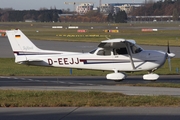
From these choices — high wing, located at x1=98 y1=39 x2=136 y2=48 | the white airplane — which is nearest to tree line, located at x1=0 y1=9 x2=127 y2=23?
the white airplane

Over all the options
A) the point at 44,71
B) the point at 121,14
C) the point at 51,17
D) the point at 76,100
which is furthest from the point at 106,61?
the point at 51,17

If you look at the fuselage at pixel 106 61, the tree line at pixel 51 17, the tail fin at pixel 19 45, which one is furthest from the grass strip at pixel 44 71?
the tree line at pixel 51 17

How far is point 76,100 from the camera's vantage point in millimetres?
12102

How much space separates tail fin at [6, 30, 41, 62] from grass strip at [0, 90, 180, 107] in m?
7.82

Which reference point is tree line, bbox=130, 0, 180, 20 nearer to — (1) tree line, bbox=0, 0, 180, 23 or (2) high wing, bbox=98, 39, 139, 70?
(1) tree line, bbox=0, 0, 180, 23

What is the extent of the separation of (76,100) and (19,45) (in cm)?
981

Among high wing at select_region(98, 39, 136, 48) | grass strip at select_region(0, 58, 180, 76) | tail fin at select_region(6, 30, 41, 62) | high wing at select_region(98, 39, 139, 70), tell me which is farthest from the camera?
grass strip at select_region(0, 58, 180, 76)

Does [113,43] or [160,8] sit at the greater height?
[113,43]

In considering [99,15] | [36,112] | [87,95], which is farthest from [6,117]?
[99,15]

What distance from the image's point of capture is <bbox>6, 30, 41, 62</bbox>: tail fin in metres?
21.2

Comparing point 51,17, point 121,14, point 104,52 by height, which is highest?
point 104,52

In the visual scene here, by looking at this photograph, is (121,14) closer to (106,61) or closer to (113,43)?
(106,61)

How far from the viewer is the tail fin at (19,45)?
21250 mm

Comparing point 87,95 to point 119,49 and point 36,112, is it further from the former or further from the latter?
point 119,49
